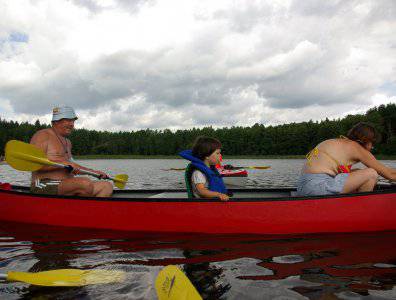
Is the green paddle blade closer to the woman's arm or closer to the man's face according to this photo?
the man's face

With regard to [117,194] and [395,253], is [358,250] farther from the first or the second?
[117,194]

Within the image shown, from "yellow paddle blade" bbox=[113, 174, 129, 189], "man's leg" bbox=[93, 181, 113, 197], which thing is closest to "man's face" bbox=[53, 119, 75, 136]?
"man's leg" bbox=[93, 181, 113, 197]

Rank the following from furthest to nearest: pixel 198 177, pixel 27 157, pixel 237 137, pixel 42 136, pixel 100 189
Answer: pixel 237 137 → pixel 100 189 → pixel 42 136 → pixel 27 157 → pixel 198 177

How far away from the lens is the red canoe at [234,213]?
533 cm

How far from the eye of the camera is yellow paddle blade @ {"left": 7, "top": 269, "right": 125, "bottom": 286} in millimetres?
3539

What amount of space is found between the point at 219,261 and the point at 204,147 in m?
1.88

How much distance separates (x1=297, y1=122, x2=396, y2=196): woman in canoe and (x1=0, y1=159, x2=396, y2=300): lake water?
27.7 inches

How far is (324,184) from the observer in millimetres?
5441

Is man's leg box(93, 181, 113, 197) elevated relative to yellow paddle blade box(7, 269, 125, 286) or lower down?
elevated

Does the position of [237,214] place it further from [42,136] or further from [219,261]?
[42,136]

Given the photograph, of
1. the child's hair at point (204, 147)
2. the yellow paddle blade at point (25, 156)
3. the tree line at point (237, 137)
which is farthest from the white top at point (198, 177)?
the tree line at point (237, 137)

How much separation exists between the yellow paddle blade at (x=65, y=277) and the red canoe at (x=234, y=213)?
1.96 metres

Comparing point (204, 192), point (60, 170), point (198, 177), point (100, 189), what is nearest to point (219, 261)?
point (204, 192)

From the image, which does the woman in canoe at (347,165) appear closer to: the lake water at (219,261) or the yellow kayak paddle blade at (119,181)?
the lake water at (219,261)
